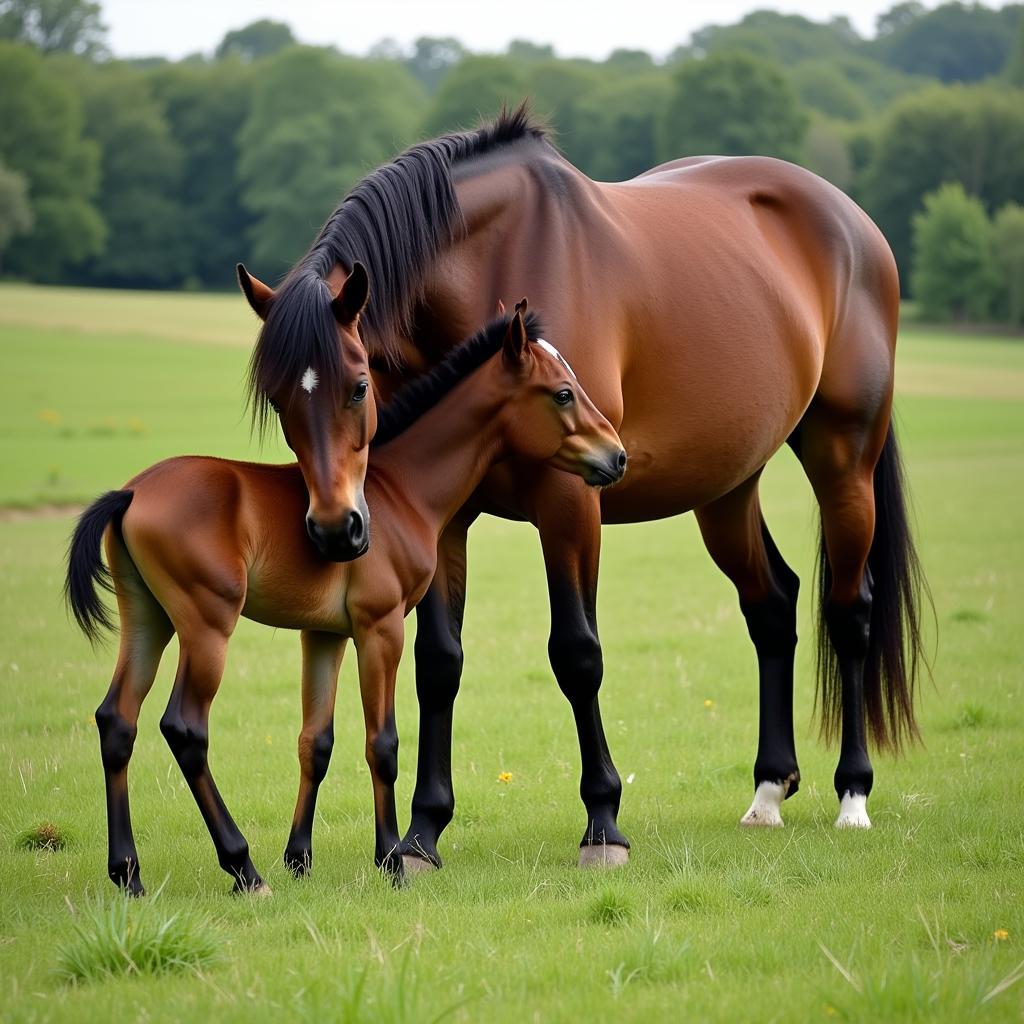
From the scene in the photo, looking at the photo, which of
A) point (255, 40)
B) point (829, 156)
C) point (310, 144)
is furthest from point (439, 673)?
point (255, 40)

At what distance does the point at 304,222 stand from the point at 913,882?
67406mm

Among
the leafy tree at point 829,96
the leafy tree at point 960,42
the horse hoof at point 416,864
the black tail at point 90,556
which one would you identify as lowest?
the horse hoof at point 416,864

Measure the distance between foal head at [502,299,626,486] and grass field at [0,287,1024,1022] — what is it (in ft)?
3.24

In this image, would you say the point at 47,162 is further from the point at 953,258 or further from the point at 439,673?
the point at 439,673

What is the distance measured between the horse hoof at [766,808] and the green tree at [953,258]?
209ft

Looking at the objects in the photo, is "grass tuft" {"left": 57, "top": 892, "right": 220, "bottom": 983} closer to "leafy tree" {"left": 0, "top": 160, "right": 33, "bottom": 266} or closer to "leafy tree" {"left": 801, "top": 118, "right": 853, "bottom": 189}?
"leafy tree" {"left": 0, "top": 160, "right": 33, "bottom": 266}

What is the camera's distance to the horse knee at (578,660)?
5.21 metres

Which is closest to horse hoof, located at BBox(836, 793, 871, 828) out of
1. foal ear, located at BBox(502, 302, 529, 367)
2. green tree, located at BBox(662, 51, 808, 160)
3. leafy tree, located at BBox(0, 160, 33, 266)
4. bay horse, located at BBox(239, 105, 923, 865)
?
bay horse, located at BBox(239, 105, 923, 865)

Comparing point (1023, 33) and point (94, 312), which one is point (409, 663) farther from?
point (1023, 33)

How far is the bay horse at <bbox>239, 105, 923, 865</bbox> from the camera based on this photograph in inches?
200

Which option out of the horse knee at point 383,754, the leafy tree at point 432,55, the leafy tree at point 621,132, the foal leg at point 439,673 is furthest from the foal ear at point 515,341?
the leafy tree at point 432,55

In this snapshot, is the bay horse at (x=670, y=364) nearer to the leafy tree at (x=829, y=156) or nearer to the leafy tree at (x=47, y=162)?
the leafy tree at (x=47, y=162)

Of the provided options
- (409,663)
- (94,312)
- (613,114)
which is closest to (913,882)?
(409,663)

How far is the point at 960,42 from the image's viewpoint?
15438 centimetres
